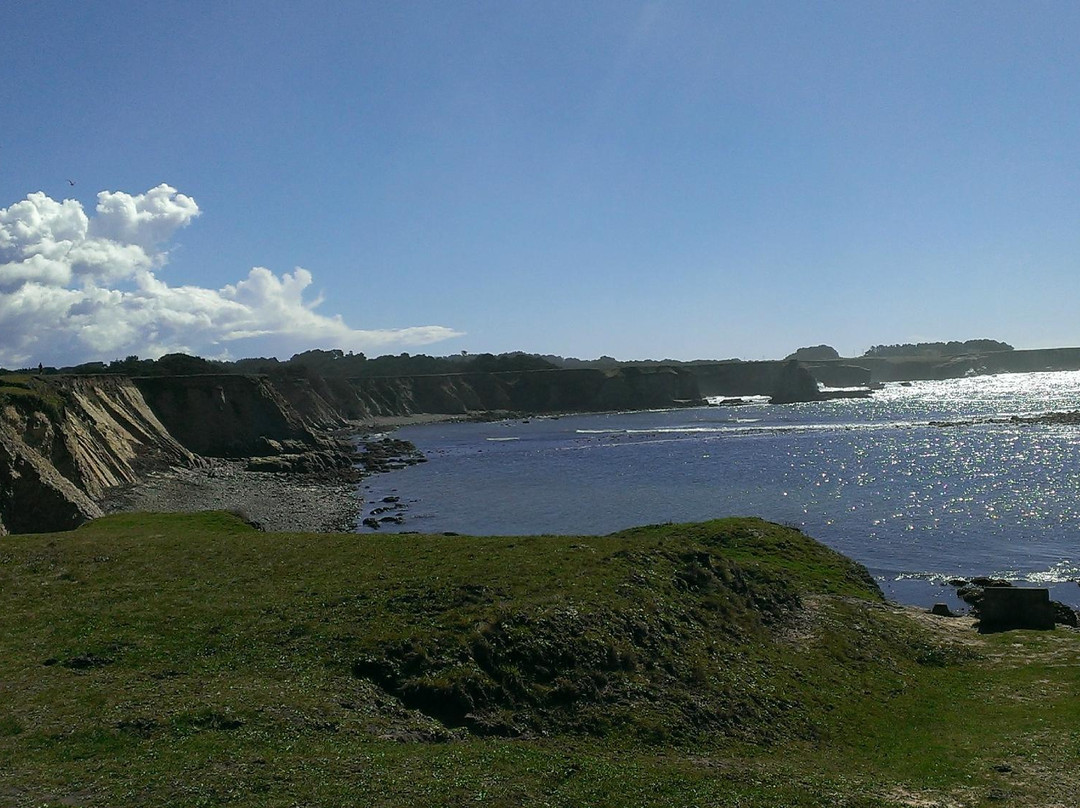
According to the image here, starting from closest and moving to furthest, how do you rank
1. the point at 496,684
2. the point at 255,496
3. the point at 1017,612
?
the point at 496,684
the point at 1017,612
the point at 255,496

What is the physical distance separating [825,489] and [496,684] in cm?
6549

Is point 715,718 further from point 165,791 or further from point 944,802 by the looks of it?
point 165,791

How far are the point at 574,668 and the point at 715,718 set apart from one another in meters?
3.70

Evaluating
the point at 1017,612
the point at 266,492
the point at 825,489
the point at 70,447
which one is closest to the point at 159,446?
the point at 266,492

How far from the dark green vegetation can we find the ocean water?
18197mm

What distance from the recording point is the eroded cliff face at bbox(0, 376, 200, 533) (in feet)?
153

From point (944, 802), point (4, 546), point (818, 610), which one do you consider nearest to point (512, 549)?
point (818, 610)

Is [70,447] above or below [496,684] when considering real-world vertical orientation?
above

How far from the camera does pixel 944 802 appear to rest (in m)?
15.4

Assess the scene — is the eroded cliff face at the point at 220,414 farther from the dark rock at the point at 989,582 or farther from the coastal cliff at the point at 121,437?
the dark rock at the point at 989,582

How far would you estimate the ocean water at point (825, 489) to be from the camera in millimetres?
51312

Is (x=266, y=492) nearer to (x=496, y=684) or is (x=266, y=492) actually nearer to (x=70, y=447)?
(x=70, y=447)

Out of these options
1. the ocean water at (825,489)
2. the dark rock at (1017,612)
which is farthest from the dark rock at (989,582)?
the dark rock at (1017,612)

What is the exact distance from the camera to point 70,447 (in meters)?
62.4
